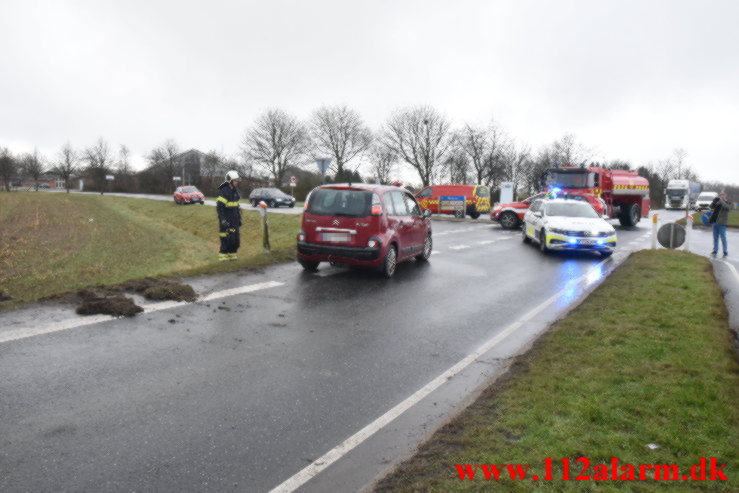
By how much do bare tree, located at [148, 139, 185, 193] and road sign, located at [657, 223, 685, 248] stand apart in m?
75.0

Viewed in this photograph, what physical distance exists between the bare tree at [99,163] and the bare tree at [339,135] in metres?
35.4

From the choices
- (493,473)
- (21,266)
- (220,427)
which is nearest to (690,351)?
(493,473)

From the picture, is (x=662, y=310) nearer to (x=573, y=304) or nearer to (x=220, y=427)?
(x=573, y=304)

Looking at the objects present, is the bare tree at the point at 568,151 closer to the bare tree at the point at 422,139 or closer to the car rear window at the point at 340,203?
the bare tree at the point at 422,139

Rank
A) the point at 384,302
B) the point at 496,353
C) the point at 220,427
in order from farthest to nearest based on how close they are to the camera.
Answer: the point at 384,302
the point at 496,353
the point at 220,427

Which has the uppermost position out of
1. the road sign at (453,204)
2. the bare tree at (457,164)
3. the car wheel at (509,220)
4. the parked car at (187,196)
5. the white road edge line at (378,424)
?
the bare tree at (457,164)

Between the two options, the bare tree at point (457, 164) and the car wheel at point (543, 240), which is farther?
the bare tree at point (457, 164)

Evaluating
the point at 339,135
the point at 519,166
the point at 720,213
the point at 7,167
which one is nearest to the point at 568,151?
the point at 519,166

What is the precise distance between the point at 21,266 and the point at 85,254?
240 cm

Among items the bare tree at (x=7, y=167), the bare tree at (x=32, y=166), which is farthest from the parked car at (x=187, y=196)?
the bare tree at (x=32, y=166)

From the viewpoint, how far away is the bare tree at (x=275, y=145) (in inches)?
2675

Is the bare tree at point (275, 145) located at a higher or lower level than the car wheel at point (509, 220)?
higher

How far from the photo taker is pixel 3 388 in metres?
3.85

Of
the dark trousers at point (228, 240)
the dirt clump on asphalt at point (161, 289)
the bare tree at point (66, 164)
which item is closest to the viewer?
the dirt clump on asphalt at point (161, 289)
